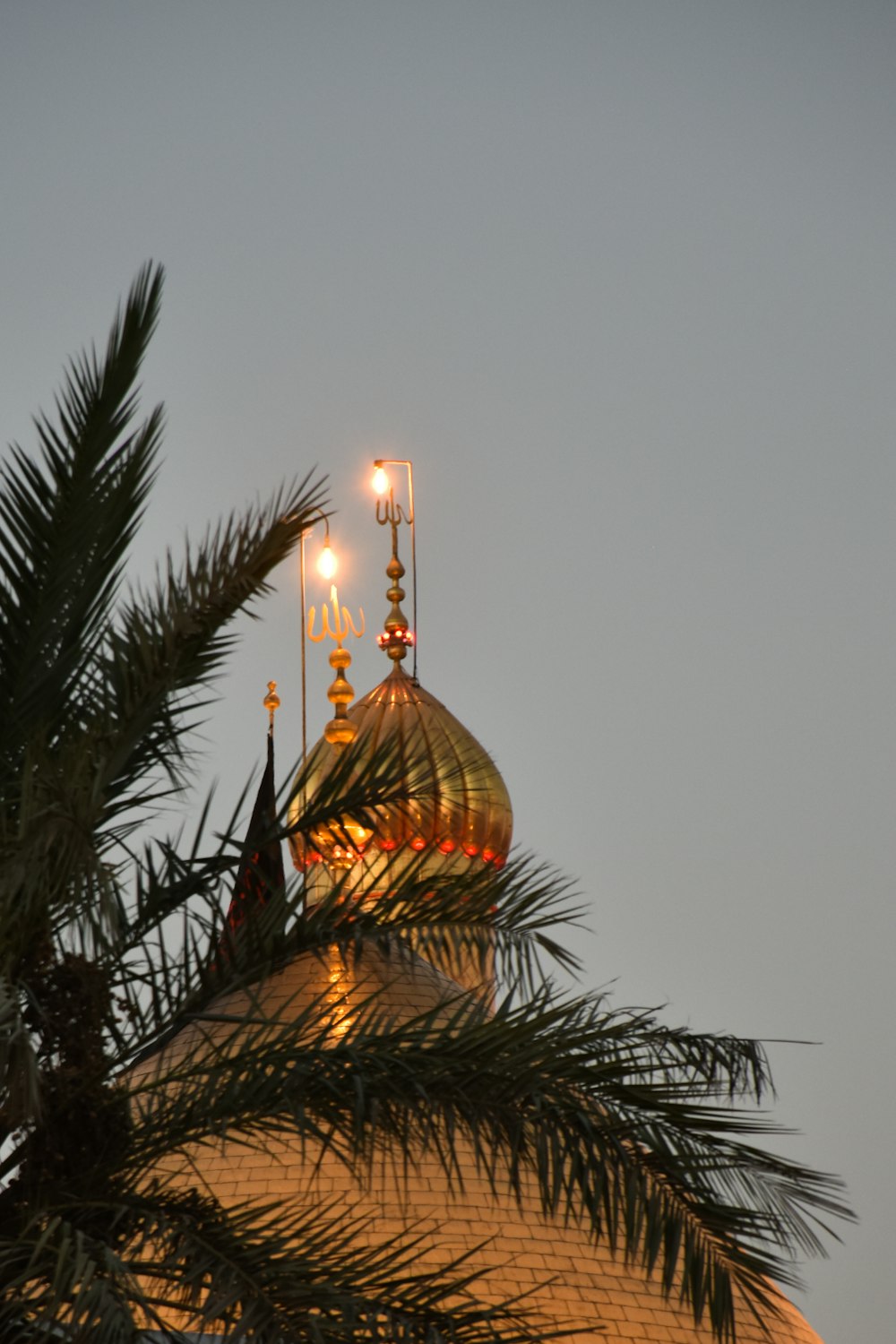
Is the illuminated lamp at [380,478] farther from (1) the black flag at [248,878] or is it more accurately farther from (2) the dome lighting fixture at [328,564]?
(1) the black flag at [248,878]

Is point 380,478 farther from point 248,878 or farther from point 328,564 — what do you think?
point 248,878

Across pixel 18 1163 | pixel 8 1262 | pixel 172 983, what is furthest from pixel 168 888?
pixel 8 1262

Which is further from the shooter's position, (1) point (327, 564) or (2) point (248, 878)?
(1) point (327, 564)

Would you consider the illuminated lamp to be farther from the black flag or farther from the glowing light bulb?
the black flag

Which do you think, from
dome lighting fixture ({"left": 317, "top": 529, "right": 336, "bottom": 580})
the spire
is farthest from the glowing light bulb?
the spire

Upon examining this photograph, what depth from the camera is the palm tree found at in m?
5.84

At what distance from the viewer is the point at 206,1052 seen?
6.53m

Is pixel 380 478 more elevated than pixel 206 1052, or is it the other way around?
pixel 380 478

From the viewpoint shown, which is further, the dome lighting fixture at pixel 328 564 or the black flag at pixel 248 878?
the dome lighting fixture at pixel 328 564

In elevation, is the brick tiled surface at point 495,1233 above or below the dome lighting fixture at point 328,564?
below

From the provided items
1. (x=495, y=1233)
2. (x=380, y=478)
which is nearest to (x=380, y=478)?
(x=380, y=478)

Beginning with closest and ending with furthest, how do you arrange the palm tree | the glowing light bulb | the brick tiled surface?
the palm tree
the brick tiled surface
the glowing light bulb

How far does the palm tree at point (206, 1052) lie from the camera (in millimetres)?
5844

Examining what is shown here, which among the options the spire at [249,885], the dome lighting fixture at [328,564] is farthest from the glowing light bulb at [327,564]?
the spire at [249,885]
